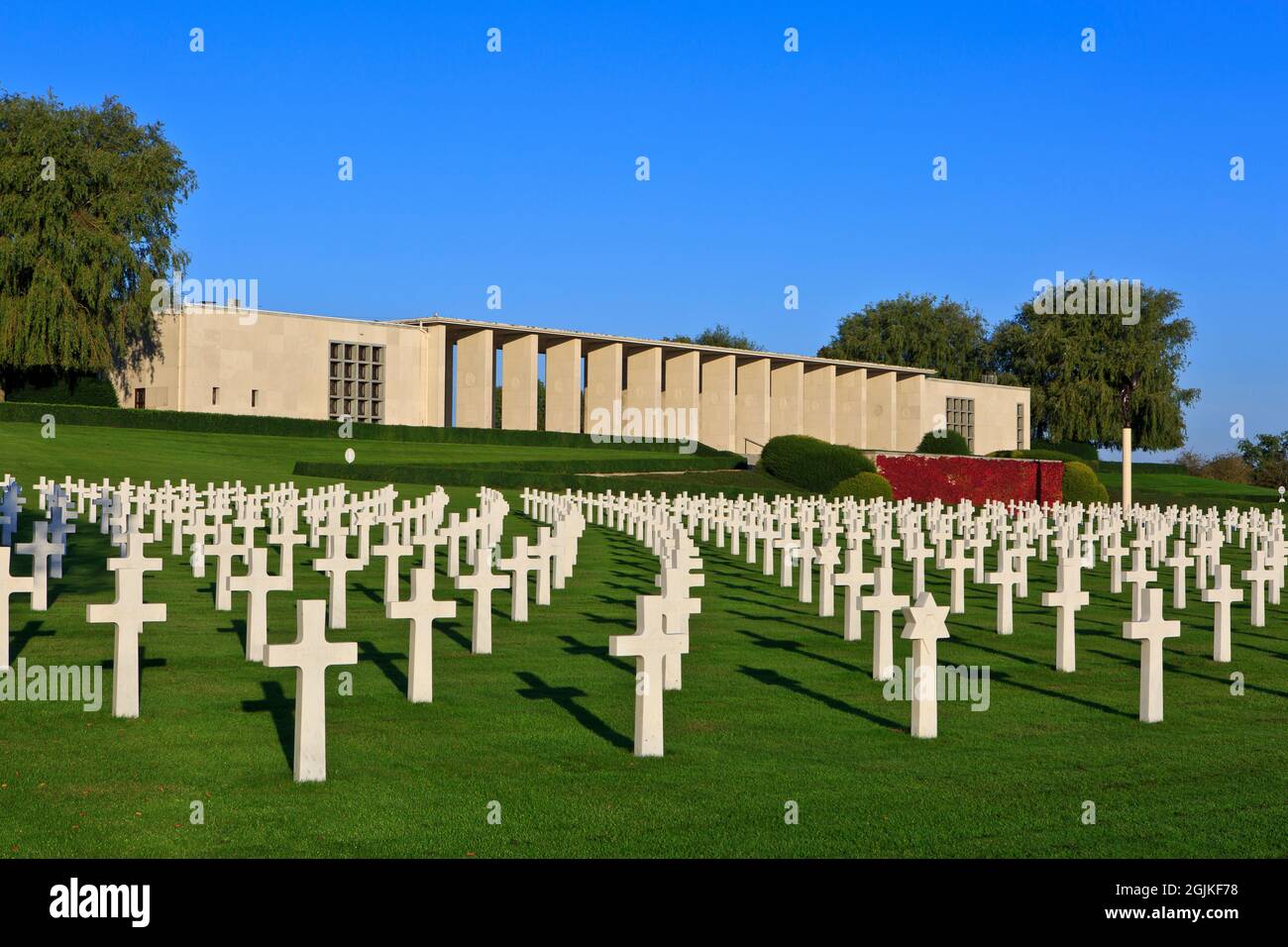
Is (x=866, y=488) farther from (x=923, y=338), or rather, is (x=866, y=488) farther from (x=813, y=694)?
(x=923, y=338)

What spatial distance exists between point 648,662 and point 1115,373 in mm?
70860

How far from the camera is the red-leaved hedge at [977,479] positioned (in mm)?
42125

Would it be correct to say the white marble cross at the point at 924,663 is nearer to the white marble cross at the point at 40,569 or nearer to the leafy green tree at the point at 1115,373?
the white marble cross at the point at 40,569

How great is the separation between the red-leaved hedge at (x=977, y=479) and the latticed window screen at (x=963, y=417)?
33763 millimetres

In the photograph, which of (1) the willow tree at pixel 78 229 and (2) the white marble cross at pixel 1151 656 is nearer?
(2) the white marble cross at pixel 1151 656

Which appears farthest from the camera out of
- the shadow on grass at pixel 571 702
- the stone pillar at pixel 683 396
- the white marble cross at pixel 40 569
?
the stone pillar at pixel 683 396

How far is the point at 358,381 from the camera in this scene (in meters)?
54.1

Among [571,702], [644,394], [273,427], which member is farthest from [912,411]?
[571,702]

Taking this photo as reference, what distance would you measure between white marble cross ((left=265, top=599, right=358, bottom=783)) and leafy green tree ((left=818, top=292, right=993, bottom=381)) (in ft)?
288

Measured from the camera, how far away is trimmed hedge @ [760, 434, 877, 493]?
44.5 m

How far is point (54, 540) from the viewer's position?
13430 millimetres

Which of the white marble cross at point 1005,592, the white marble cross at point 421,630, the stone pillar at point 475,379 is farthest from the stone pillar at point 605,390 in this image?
the white marble cross at point 421,630
